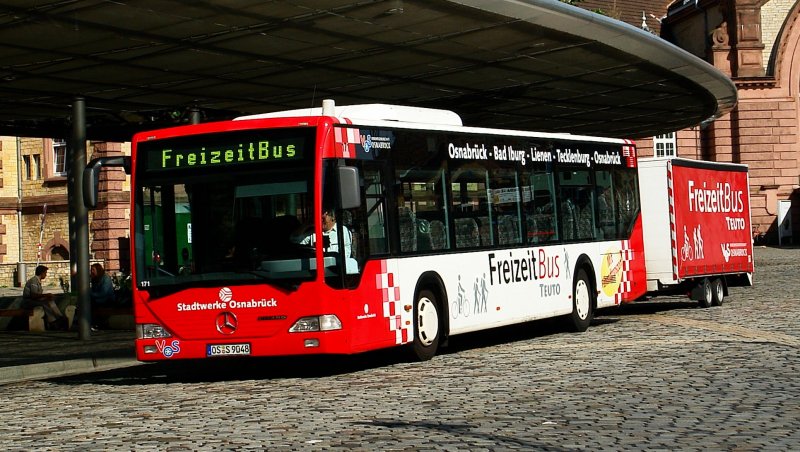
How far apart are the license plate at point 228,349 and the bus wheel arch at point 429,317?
7.48 feet

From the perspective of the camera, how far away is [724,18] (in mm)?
63156

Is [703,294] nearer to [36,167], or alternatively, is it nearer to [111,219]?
[111,219]

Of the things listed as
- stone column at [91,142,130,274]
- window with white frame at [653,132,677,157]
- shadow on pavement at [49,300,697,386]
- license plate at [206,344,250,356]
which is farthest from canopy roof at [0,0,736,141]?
window with white frame at [653,132,677,157]

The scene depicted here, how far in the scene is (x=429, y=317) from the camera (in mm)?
17078

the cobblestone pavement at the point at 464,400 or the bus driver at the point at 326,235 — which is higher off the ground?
the bus driver at the point at 326,235

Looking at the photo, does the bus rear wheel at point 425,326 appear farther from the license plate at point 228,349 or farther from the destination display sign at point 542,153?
the license plate at point 228,349

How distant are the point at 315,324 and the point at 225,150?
2176 millimetres

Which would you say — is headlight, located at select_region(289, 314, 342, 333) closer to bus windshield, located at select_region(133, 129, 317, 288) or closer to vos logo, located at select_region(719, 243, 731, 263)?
bus windshield, located at select_region(133, 129, 317, 288)

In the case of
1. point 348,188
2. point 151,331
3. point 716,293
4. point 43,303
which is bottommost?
point 716,293

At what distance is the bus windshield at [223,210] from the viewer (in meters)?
15.1

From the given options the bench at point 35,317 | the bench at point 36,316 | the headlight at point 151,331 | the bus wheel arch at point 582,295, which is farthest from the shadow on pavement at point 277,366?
the bench at point 35,317

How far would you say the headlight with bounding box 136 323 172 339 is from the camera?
15625mm

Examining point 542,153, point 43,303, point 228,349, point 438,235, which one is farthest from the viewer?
point 43,303

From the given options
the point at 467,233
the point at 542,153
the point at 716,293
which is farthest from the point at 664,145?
the point at 467,233
